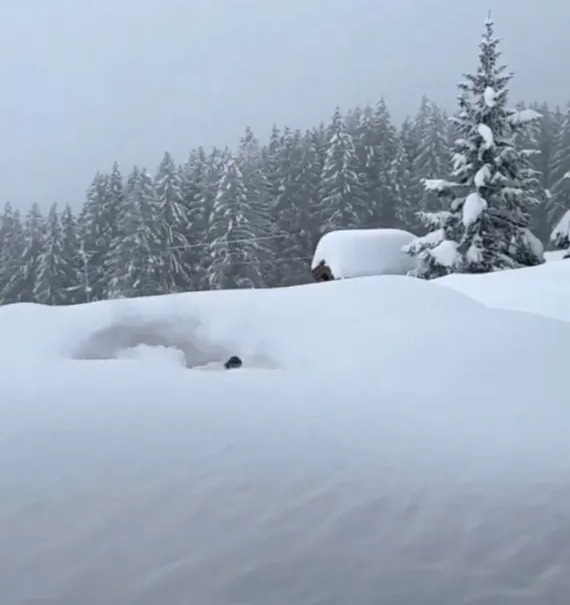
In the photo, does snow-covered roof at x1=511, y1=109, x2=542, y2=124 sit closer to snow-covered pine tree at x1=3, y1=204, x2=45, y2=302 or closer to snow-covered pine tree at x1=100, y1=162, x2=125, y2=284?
snow-covered pine tree at x1=100, y1=162, x2=125, y2=284

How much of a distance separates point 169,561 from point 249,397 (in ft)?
6.97

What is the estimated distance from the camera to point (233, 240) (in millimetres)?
25844

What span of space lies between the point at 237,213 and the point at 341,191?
5109 mm

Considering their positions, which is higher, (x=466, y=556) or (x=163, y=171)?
(x=163, y=171)

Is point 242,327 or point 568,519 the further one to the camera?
point 242,327

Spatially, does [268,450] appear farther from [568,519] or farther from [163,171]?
[163,171]

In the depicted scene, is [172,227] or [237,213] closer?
[237,213]

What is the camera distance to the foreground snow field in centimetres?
272

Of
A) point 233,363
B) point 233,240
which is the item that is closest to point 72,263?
point 233,240

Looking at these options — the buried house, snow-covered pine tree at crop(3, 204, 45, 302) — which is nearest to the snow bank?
the buried house

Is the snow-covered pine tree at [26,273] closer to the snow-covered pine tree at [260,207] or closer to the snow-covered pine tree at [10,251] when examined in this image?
the snow-covered pine tree at [10,251]

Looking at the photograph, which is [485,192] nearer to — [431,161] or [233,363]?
[233,363]

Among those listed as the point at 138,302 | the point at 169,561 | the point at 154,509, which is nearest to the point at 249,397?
the point at 154,509

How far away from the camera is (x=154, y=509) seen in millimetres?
3191
